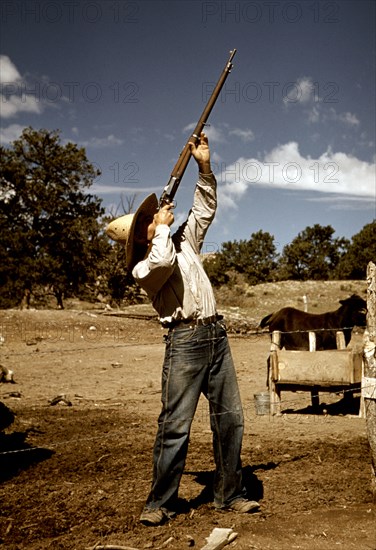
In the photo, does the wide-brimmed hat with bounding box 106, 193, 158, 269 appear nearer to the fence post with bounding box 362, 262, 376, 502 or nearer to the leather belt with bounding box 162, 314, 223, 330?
the leather belt with bounding box 162, 314, 223, 330

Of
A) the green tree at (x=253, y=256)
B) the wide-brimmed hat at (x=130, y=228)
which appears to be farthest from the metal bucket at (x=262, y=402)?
the green tree at (x=253, y=256)

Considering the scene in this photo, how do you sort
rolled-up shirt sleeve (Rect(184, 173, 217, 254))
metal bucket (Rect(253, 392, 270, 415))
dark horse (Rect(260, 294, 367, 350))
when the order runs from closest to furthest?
rolled-up shirt sleeve (Rect(184, 173, 217, 254)) < metal bucket (Rect(253, 392, 270, 415)) < dark horse (Rect(260, 294, 367, 350))

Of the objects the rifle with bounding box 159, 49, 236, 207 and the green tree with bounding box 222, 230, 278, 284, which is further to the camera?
the green tree with bounding box 222, 230, 278, 284

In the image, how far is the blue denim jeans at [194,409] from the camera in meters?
3.49

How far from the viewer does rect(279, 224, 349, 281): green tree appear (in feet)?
158

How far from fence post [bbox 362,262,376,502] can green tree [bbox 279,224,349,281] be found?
146 ft

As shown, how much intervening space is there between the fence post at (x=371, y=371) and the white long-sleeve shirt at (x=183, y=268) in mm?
1390

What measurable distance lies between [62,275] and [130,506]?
78.9 feet

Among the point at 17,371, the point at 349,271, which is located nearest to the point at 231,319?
the point at 17,371

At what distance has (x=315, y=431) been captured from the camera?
638cm

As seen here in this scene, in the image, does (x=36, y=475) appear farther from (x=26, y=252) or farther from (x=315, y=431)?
(x=26, y=252)

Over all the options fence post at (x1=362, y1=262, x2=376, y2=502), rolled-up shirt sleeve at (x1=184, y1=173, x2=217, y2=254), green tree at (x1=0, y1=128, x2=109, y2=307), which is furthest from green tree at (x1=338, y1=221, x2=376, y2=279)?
rolled-up shirt sleeve at (x1=184, y1=173, x2=217, y2=254)

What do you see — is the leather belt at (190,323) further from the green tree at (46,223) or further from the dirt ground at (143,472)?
the green tree at (46,223)

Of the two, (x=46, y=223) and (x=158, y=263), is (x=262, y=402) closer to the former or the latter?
(x=158, y=263)
